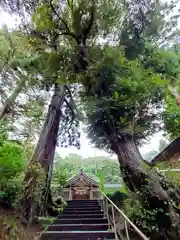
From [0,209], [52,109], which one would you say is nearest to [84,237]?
[0,209]

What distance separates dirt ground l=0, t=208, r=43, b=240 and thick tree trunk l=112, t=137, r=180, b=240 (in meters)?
2.29

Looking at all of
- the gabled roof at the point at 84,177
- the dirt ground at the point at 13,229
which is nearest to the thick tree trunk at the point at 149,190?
the dirt ground at the point at 13,229

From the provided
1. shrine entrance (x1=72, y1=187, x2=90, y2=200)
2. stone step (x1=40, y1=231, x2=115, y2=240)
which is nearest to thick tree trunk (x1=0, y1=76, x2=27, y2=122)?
stone step (x1=40, y1=231, x2=115, y2=240)

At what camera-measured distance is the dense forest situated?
390 centimetres

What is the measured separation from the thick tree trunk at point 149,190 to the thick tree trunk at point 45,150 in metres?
2.18

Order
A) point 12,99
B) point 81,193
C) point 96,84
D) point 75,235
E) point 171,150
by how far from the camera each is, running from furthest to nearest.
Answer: point 81,193, point 171,150, point 12,99, point 96,84, point 75,235

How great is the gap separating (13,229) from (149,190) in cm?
271

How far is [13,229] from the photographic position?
3.23m

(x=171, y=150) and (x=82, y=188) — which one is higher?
(x=171, y=150)

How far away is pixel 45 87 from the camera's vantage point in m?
7.39

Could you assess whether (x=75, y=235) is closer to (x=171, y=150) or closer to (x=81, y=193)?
(x=171, y=150)

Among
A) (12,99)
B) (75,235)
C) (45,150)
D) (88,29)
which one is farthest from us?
(12,99)

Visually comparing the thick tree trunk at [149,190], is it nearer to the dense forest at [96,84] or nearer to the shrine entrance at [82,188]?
the dense forest at [96,84]

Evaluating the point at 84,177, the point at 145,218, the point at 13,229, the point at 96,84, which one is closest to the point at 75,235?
the point at 13,229
